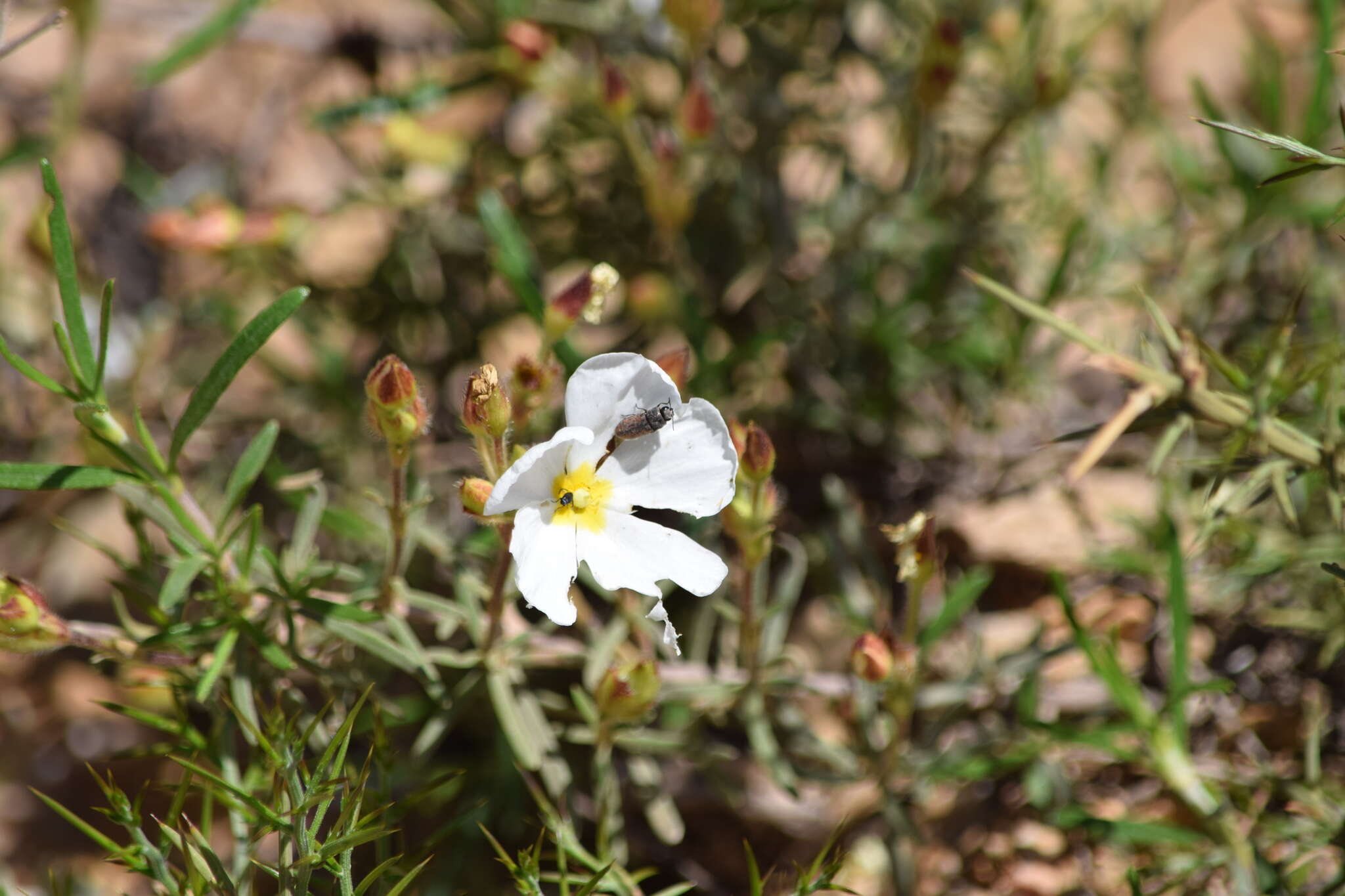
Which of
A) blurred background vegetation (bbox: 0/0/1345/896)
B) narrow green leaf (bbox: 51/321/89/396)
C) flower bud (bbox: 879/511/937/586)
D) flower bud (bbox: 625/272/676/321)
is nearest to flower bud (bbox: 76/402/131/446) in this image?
narrow green leaf (bbox: 51/321/89/396)

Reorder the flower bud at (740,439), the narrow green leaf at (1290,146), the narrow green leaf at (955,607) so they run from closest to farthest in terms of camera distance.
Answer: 1. the narrow green leaf at (1290,146)
2. the flower bud at (740,439)
3. the narrow green leaf at (955,607)

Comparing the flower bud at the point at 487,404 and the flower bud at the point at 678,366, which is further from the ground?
the flower bud at the point at 487,404


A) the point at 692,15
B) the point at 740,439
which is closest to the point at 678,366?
the point at 740,439

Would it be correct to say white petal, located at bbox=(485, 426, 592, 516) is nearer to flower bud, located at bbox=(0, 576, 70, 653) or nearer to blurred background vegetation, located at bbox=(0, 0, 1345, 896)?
blurred background vegetation, located at bbox=(0, 0, 1345, 896)

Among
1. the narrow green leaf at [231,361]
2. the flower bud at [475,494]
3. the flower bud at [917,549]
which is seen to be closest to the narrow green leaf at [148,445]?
the narrow green leaf at [231,361]

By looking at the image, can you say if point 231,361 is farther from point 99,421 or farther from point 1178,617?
point 1178,617

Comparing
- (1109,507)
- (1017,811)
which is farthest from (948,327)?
(1017,811)

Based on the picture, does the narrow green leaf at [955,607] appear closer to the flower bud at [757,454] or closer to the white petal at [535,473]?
the flower bud at [757,454]

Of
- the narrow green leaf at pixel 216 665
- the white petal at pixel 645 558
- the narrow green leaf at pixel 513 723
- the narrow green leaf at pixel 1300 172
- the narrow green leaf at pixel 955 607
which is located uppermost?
the narrow green leaf at pixel 1300 172
